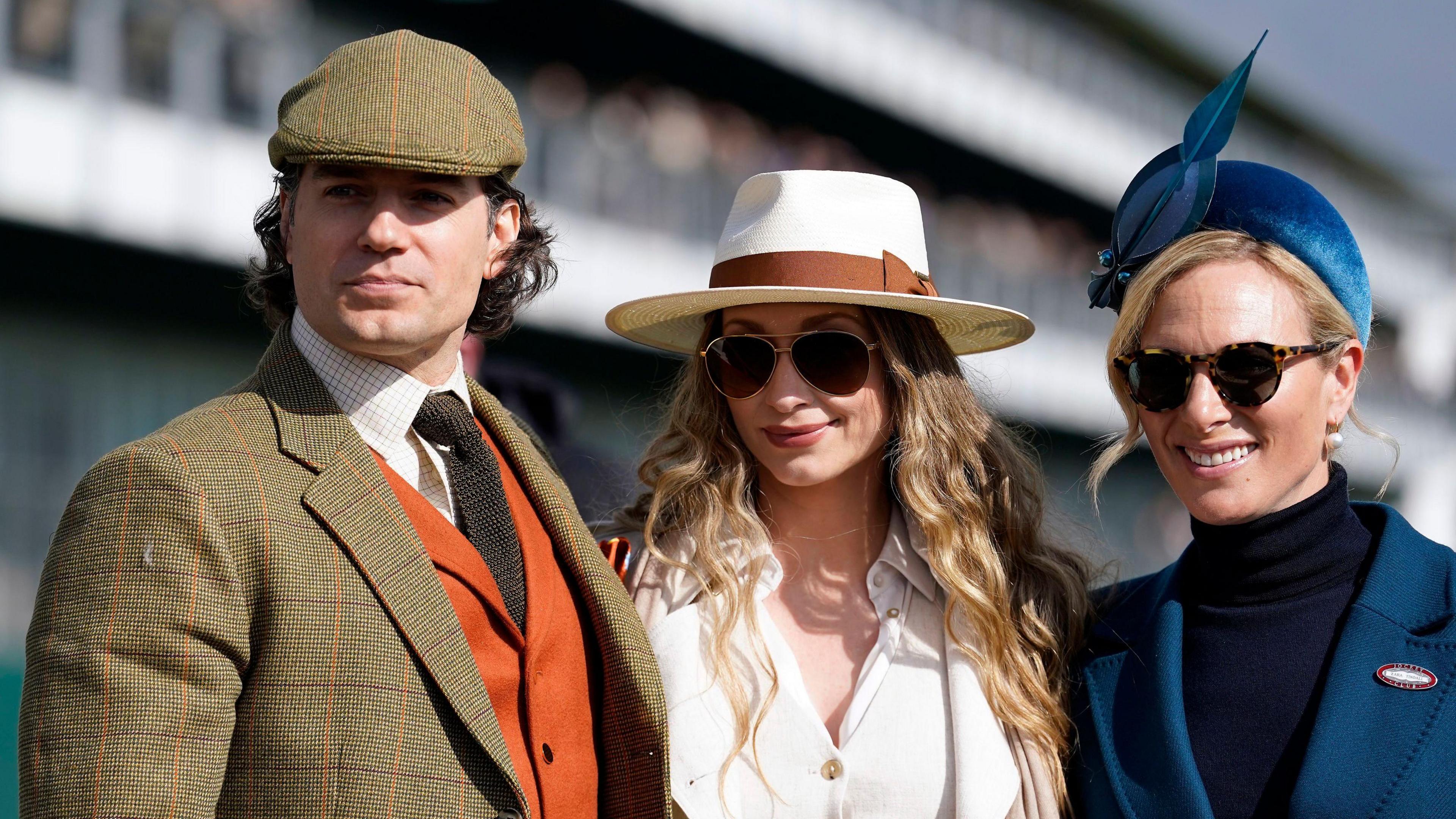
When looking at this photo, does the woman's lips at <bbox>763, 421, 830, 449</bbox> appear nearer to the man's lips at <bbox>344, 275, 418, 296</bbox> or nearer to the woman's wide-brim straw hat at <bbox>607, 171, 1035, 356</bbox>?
the woman's wide-brim straw hat at <bbox>607, 171, 1035, 356</bbox>

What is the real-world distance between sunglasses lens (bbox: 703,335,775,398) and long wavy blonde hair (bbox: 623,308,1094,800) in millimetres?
149

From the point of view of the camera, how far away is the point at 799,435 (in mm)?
3393

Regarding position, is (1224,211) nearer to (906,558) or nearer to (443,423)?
(906,558)

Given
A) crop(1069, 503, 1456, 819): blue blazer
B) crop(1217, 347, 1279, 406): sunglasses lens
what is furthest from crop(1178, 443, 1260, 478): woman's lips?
crop(1069, 503, 1456, 819): blue blazer

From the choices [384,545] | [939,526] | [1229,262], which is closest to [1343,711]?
[1229,262]

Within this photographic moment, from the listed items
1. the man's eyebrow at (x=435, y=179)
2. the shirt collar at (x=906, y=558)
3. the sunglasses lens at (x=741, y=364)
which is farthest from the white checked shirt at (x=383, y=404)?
the shirt collar at (x=906, y=558)

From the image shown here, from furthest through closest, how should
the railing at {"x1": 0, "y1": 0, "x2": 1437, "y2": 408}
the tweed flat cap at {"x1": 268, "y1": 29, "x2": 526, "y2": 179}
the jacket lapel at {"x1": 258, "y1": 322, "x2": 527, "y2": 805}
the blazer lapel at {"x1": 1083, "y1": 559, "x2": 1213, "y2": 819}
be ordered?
the railing at {"x1": 0, "y1": 0, "x2": 1437, "y2": 408}
the blazer lapel at {"x1": 1083, "y1": 559, "x2": 1213, "y2": 819}
the tweed flat cap at {"x1": 268, "y1": 29, "x2": 526, "y2": 179}
the jacket lapel at {"x1": 258, "y1": 322, "x2": 527, "y2": 805}

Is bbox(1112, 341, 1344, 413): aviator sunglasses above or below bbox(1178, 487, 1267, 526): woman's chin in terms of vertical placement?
above

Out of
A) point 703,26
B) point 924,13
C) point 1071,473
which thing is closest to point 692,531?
point 703,26

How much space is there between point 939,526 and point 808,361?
525 millimetres

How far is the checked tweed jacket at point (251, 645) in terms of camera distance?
6.97ft

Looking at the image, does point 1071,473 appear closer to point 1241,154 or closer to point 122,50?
Answer: point 1241,154

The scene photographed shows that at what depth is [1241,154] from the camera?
39.9m

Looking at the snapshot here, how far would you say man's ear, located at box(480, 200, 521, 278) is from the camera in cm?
291
